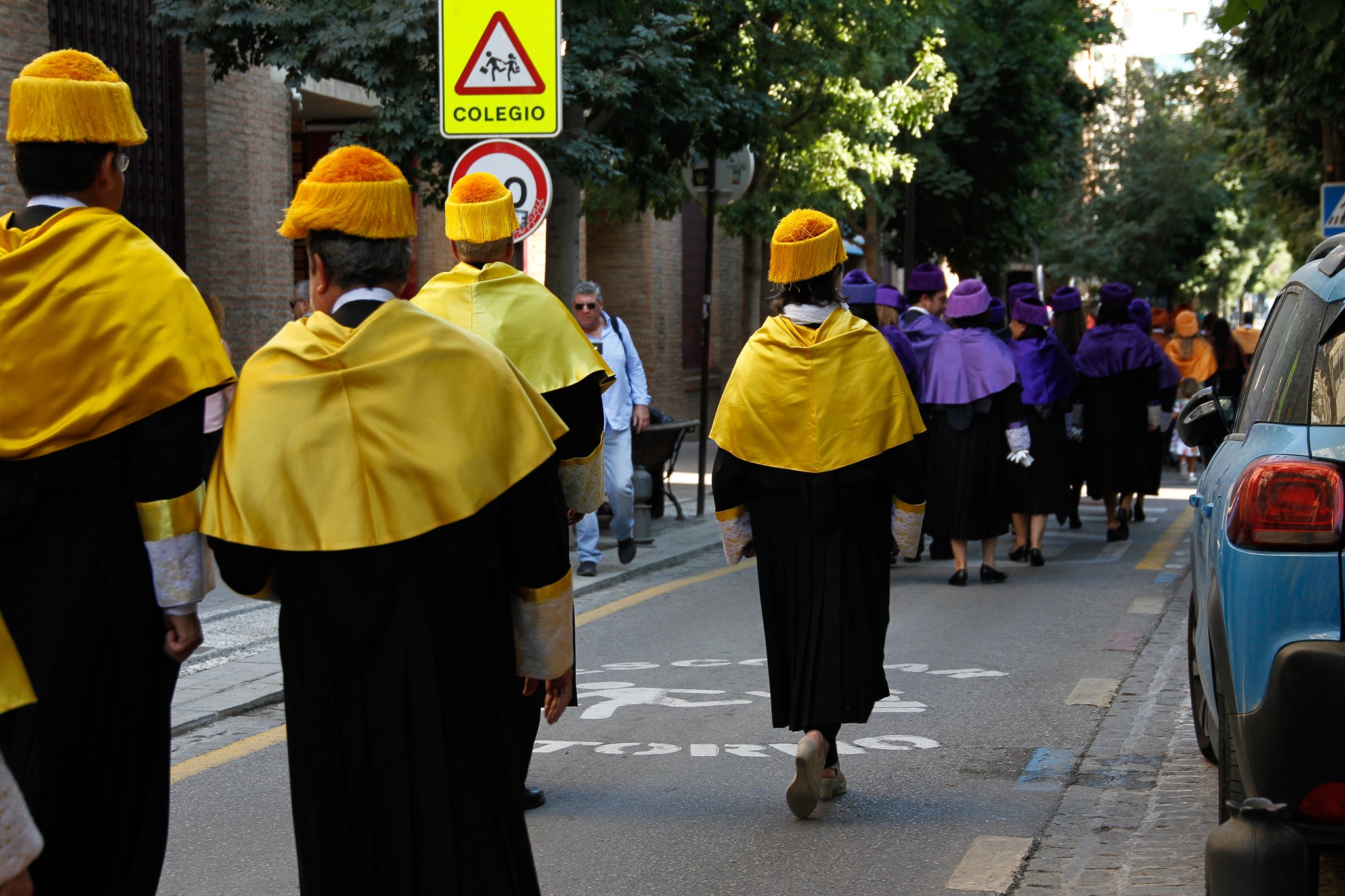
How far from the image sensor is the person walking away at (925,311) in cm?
1162

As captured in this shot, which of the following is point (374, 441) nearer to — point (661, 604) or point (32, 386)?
point (32, 386)

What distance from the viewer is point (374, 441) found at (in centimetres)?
309

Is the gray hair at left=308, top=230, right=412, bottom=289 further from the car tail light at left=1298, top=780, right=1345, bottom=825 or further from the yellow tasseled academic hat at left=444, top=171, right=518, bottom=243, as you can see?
the car tail light at left=1298, top=780, right=1345, bottom=825

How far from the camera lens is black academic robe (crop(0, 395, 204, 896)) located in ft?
11.7

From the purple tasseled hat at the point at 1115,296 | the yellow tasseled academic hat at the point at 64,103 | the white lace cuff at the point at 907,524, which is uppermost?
the yellow tasseled academic hat at the point at 64,103

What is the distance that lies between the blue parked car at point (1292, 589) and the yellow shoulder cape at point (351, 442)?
6.29ft

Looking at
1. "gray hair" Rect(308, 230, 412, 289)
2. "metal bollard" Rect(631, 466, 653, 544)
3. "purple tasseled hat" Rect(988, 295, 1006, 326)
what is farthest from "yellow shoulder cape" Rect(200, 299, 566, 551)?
"metal bollard" Rect(631, 466, 653, 544)

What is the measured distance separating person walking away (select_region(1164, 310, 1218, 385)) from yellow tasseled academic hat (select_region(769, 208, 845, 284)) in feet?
51.0

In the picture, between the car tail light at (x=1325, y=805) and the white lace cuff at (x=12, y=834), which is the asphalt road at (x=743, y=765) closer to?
the white lace cuff at (x=12, y=834)

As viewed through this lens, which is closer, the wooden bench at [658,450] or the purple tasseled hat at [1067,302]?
the wooden bench at [658,450]

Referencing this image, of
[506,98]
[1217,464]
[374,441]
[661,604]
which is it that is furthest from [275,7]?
[374,441]

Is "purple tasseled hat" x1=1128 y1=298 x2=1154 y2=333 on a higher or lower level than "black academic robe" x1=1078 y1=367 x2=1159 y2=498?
higher

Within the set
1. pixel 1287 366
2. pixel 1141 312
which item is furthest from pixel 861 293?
pixel 1141 312

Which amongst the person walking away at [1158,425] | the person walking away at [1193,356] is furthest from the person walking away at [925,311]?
the person walking away at [1193,356]
